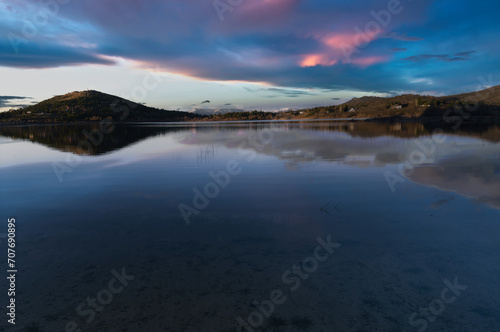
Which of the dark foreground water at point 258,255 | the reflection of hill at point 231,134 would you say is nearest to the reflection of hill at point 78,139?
the reflection of hill at point 231,134

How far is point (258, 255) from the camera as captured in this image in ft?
24.5

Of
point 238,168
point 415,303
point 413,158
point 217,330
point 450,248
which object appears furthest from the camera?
point 413,158

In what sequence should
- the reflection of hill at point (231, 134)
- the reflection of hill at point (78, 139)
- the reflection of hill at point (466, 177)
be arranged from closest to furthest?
the reflection of hill at point (466, 177) → the reflection of hill at point (78, 139) → the reflection of hill at point (231, 134)

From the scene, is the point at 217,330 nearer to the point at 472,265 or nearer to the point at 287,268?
the point at 287,268

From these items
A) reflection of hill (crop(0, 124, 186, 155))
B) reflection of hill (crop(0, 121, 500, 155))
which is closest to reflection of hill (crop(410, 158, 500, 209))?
reflection of hill (crop(0, 121, 500, 155))

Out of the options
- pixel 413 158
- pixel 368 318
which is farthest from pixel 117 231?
pixel 413 158

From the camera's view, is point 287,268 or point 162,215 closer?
point 287,268

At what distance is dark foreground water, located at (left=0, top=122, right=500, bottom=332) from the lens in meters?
5.28

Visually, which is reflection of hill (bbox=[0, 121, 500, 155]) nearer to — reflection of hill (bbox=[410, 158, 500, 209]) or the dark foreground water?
reflection of hill (bbox=[410, 158, 500, 209])

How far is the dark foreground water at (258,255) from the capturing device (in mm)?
5281

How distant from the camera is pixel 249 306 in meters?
5.52

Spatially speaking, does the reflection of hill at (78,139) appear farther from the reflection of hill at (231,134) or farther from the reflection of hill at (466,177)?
the reflection of hill at (466,177)

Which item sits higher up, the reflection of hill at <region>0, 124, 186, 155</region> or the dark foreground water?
the reflection of hill at <region>0, 124, 186, 155</region>

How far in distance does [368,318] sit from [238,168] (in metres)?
15.4
